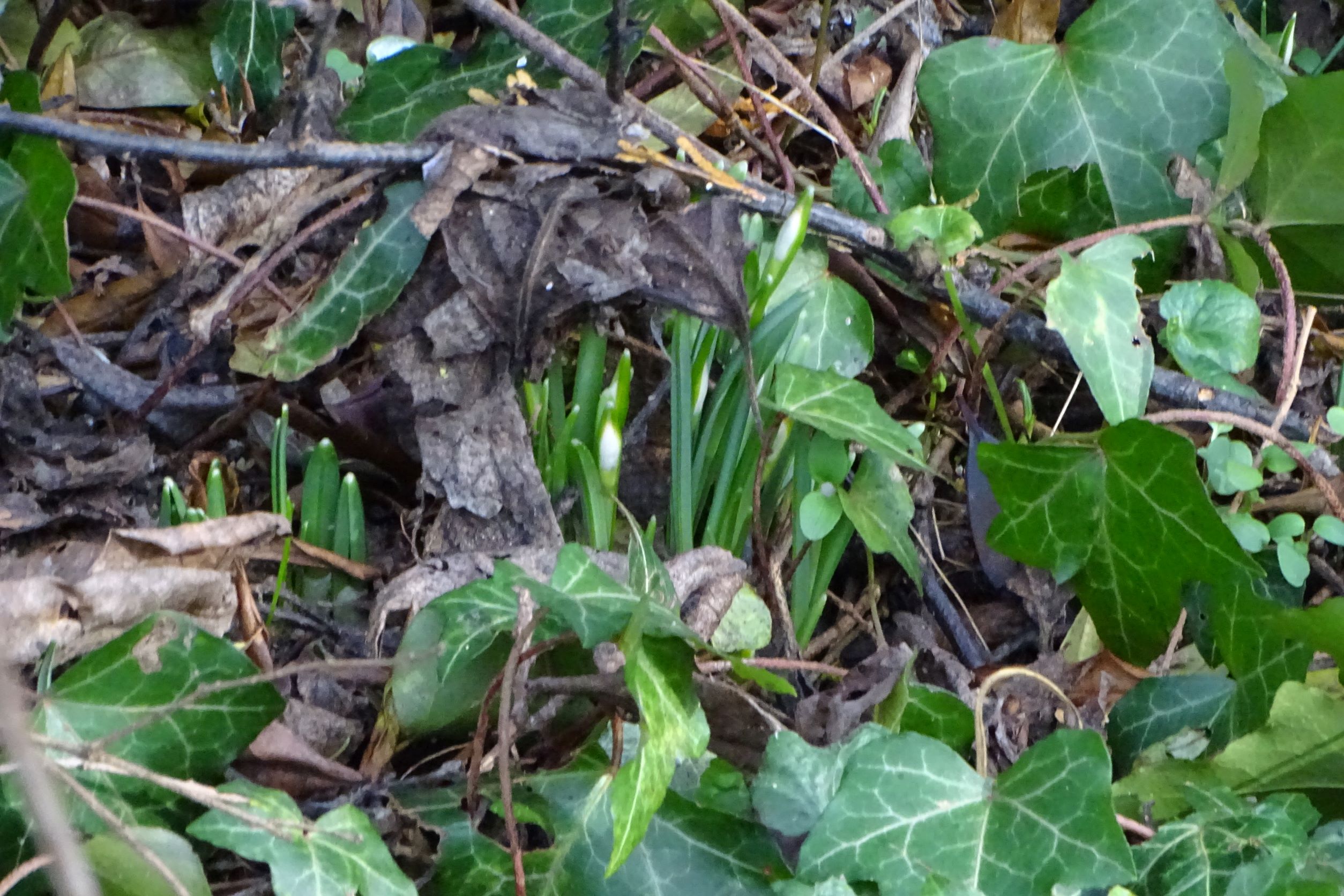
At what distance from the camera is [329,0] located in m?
1.01

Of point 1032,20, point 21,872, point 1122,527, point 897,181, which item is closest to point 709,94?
point 897,181

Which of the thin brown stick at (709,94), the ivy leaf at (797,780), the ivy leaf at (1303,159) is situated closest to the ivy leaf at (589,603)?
the ivy leaf at (797,780)

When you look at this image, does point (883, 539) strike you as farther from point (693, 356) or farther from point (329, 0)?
point (329, 0)

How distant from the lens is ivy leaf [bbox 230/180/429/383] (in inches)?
36.2

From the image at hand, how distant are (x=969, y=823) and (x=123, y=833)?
55cm

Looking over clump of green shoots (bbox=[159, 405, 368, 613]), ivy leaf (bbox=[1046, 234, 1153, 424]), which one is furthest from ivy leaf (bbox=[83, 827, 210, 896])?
ivy leaf (bbox=[1046, 234, 1153, 424])

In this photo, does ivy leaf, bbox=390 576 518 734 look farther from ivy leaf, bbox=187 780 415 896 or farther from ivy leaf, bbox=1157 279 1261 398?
ivy leaf, bbox=1157 279 1261 398

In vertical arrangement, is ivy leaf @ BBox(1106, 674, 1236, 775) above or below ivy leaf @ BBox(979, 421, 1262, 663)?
below

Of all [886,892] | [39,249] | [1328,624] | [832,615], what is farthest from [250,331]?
[1328,624]

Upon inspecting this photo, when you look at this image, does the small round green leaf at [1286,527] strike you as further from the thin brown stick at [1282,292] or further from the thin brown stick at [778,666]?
the thin brown stick at [778,666]

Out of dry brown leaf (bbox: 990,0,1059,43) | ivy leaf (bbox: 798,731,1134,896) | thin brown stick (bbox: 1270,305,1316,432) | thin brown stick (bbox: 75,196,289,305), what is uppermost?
dry brown leaf (bbox: 990,0,1059,43)

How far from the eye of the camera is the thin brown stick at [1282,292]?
949mm

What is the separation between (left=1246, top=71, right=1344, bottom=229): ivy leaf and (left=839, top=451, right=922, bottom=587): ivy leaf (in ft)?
1.66

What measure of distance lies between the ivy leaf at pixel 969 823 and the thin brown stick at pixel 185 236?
75 centimetres
